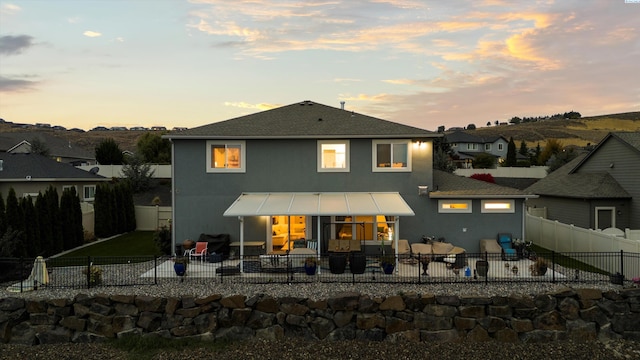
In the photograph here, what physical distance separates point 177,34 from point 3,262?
15.1 m

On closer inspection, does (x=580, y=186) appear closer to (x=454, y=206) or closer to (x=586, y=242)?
(x=586, y=242)

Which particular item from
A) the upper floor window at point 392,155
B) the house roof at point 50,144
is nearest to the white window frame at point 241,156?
the upper floor window at point 392,155

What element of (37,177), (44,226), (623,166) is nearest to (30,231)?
(44,226)

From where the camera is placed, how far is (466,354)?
10258 millimetres

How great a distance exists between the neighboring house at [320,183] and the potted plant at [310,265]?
3.13m

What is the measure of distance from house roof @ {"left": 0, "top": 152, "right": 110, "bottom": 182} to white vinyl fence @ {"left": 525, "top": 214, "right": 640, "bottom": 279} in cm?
3194

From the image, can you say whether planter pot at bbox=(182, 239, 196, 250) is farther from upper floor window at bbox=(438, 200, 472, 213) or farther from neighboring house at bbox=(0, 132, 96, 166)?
neighboring house at bbox=(0, 132, 96, 166)

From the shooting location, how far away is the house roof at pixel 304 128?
1669cm

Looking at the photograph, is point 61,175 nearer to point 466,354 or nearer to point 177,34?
point 177,34

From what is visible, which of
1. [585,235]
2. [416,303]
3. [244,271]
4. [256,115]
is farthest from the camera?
[256,115]

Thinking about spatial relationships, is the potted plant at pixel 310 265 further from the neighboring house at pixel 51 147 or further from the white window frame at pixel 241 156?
the neighboring house at pixel 51 147

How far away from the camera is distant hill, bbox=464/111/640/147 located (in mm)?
105481

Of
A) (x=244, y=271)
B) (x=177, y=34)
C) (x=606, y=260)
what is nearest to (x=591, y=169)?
(x=606, y=260)

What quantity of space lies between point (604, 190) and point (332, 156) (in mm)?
16170
